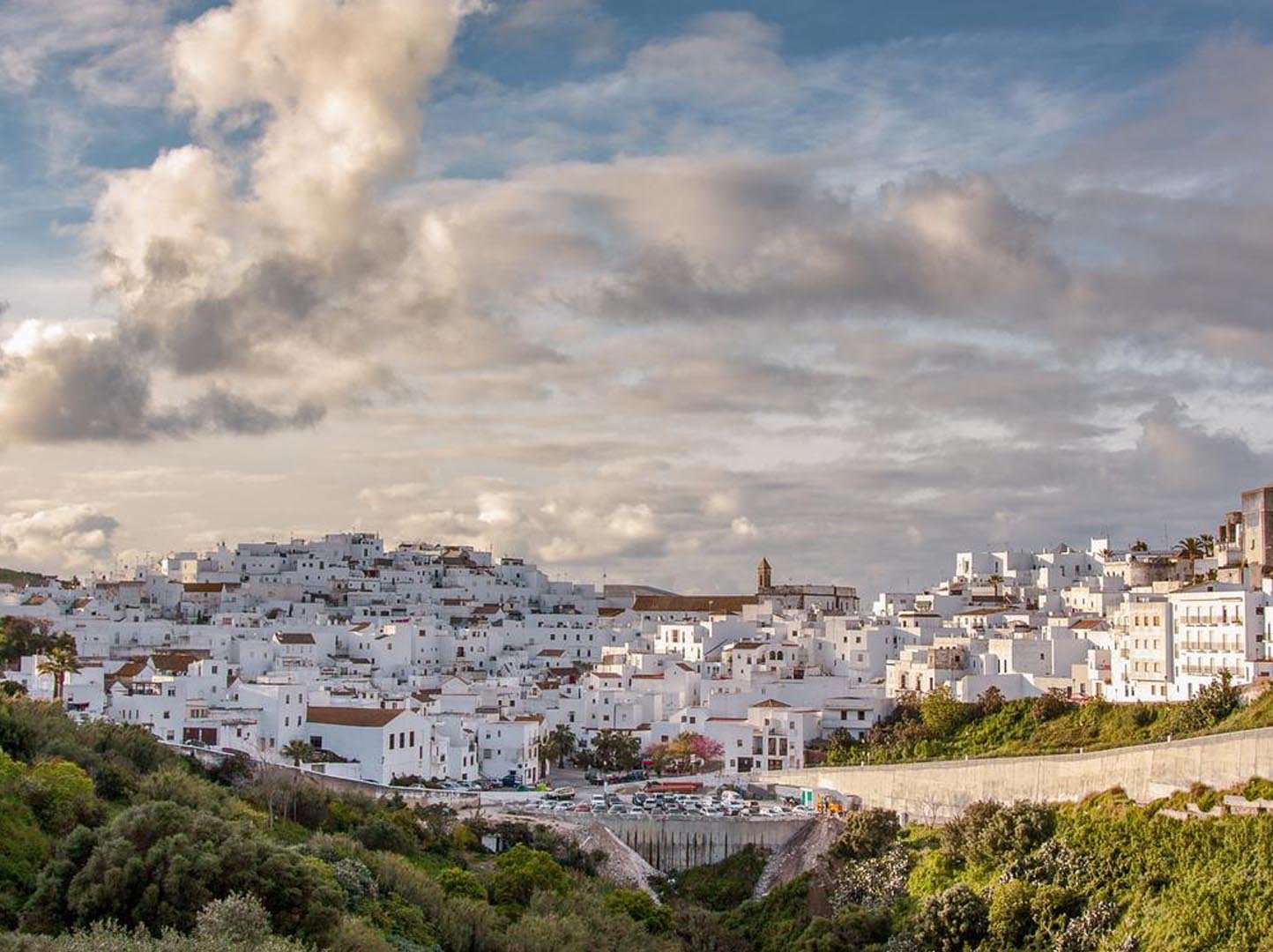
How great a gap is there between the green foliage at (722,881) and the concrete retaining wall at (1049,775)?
4.68m

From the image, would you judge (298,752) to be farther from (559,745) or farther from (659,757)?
(659,757)

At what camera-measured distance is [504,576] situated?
315 feet

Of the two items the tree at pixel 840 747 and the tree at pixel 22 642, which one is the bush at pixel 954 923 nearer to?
the tree at pixel 840 747

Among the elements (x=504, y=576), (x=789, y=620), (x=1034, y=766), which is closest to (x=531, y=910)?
(x=1034, y=766)

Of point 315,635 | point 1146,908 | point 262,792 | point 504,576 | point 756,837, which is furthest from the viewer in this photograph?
point 504,576

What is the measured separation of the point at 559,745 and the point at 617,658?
1101cm

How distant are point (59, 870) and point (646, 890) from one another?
22.7 meters

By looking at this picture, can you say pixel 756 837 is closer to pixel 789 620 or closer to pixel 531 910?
pixel 531 910

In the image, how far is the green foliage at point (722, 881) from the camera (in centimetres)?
4359

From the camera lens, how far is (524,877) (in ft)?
118

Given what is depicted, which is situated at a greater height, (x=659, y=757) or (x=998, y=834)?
(x=659, y=757)

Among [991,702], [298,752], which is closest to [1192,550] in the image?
[991,702]

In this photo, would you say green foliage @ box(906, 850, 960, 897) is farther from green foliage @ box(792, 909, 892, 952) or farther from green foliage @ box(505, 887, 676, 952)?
green foliage @ box(505, 887, 676, 952)

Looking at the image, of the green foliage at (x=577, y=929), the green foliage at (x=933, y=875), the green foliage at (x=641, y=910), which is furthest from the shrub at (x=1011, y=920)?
the green foliage at (x=641, y=910)
